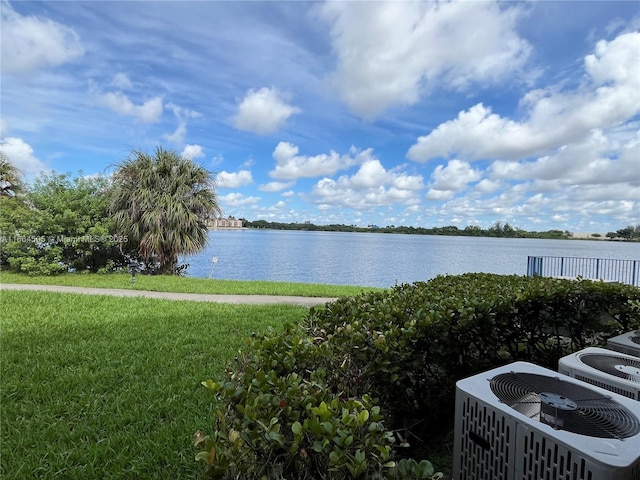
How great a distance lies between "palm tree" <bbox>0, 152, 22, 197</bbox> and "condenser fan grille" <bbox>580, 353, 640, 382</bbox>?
1685 cm

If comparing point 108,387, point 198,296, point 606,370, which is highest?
point 606,370

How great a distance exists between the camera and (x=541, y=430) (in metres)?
1.17

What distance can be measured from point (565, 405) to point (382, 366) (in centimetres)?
73

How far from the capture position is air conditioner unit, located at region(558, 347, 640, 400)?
64.7 inches

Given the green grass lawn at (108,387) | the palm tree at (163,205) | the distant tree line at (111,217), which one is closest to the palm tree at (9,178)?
the distant tree line at (111,217)

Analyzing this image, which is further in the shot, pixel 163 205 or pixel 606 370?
pixel 163 205

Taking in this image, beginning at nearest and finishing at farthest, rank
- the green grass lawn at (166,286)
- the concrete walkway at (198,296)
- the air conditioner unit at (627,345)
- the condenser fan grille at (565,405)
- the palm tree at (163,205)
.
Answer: the condenser fan grille at (565,405) < the air conditioner unit at (627,345) < the concrete walkway at (198,296) < the green grass lawn at (166,286) < the palm tree at (163,205)

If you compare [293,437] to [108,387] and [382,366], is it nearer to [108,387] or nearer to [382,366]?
[382,366]

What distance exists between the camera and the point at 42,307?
18.5 feet

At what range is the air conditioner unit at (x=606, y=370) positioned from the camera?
5.39 ft

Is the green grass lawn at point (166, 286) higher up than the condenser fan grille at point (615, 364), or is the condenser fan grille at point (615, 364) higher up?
the condenser fan grille at point (615, 364)

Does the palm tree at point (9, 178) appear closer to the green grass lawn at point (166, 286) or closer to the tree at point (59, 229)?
the tree at point (59, 229)

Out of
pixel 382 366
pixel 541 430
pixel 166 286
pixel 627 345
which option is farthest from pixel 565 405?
pixel 166 286

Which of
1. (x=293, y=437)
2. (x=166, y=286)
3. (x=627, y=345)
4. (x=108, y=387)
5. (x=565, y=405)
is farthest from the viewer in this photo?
(x=166, y=286)
